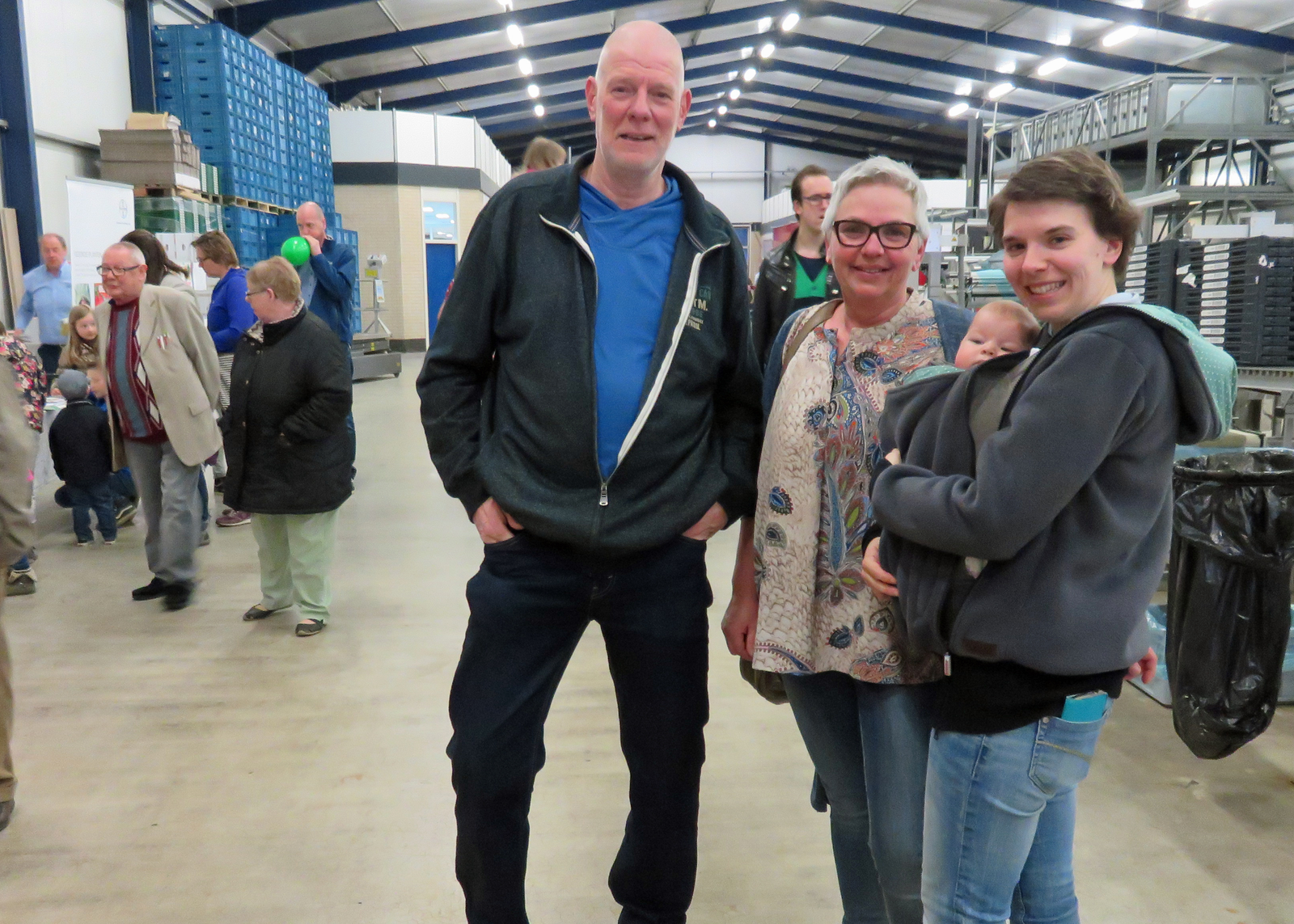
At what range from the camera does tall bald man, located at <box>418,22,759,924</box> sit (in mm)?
1655

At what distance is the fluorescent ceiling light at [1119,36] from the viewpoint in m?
15.1

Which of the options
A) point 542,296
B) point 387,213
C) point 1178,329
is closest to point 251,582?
point 542,296

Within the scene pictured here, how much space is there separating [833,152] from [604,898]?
30.5 m

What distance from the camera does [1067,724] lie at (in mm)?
1266

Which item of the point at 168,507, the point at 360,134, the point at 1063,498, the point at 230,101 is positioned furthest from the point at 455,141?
the point at 1063,498

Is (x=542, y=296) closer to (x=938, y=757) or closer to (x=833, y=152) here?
(x=938, y=757)

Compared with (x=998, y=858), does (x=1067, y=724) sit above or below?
above

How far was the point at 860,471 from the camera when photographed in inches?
61.7

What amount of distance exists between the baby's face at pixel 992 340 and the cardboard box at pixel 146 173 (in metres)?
9.35

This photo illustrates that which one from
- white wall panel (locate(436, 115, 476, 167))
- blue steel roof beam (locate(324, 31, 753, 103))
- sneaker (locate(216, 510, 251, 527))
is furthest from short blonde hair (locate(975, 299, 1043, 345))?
white wall panel (locate(436, 115, 476, 167))

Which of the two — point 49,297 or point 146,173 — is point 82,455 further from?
point 146,173

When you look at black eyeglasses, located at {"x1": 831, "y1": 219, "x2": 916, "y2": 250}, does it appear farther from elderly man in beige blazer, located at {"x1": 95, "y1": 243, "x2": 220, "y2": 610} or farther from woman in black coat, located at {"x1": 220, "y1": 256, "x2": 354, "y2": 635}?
elderly man in beige blazer, located at {"x1": 95, "y1": 243, "x2": 220, "y2": 610}

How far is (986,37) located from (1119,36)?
2096 mm

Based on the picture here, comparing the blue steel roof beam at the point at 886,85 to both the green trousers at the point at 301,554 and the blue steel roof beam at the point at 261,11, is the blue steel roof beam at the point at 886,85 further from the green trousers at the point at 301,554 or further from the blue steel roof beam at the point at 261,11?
the green trousers at the point at 301,554
